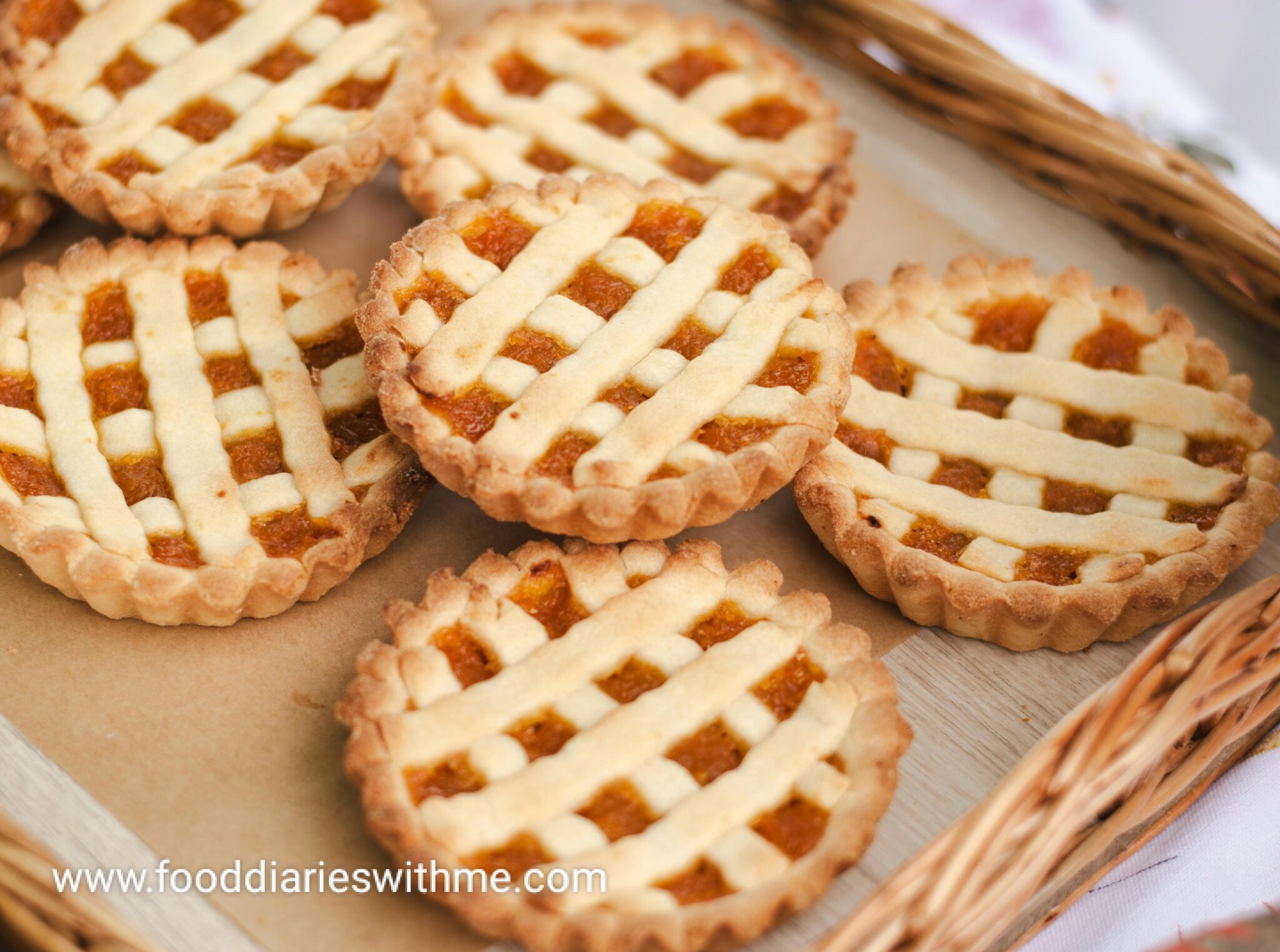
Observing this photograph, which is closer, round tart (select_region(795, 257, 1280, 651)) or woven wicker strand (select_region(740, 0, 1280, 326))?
round tart (select_region(795, 257, 1280, 651))

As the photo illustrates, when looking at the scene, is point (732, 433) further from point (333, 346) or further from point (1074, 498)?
point (333, 346)

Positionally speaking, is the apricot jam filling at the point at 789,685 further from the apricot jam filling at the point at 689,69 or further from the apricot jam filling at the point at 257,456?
the apricot jam filling at the point at 689,69

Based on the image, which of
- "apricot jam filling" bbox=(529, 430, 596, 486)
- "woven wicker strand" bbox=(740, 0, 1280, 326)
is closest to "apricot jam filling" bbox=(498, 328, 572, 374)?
"apricot jam filling" bbox=(529, 430, 596, 486)

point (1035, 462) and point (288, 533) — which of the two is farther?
point (1035, 462)

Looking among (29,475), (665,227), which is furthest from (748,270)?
(29,475)

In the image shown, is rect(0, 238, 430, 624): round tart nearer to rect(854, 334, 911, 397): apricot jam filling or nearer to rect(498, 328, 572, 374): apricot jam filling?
rect(498, 328, 572, 374): apricot jam filling

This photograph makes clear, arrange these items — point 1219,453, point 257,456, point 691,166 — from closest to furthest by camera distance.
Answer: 1. point 257,456
2. point 1219,453
3. point 691,166
